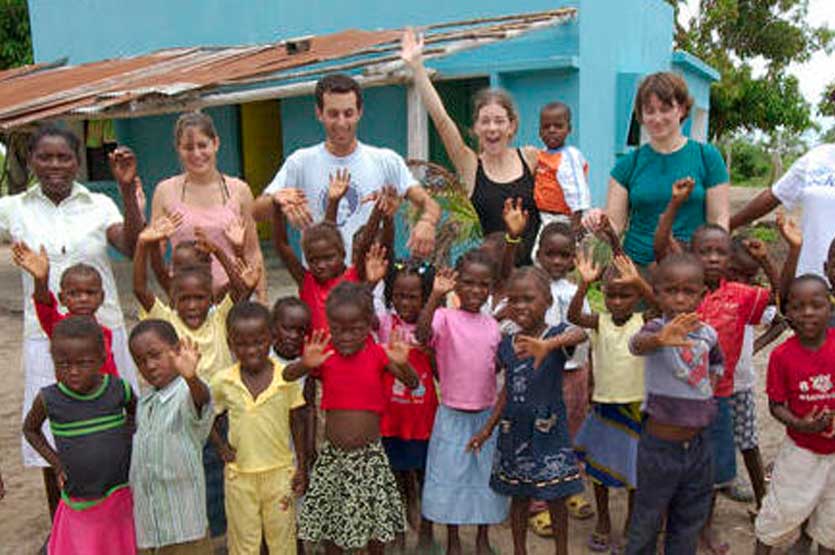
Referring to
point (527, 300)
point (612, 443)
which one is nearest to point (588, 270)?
point (527, 300)

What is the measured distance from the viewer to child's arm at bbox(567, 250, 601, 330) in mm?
2859

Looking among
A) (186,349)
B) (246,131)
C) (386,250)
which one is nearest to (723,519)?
(386,250)

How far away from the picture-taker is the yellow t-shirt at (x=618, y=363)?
3178mm

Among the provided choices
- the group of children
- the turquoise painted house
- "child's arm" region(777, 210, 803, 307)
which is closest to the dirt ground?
the group of children

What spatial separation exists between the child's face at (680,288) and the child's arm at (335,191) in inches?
50.0

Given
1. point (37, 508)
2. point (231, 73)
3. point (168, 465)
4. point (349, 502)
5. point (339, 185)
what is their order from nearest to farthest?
point (168, 465), point (349, 502), point (339, 185), point (37, 508), point (231, 73)

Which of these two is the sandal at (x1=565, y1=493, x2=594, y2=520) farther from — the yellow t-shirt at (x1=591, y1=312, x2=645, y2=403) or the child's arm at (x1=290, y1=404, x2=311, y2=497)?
the child's arm at (x1=290, y1=404, x2=311, y2=497)

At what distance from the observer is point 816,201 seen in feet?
10.6

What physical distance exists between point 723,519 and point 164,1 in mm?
10444

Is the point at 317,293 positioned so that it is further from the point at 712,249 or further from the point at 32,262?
the point at 712,249

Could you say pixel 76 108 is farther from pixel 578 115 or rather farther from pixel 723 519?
pixel 723 519

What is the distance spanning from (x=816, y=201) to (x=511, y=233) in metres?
1.25

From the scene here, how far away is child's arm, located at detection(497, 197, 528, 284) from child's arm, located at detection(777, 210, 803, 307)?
1.01m

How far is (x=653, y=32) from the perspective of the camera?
10.4m
